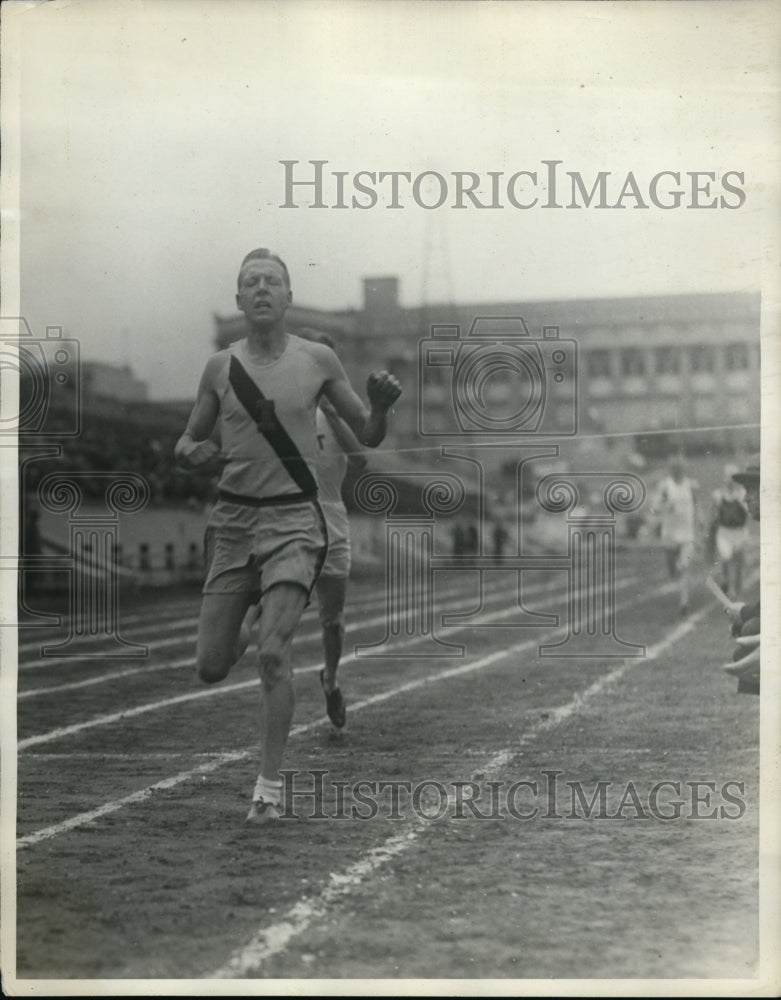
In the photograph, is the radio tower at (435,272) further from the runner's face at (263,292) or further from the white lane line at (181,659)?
the white lane line at (181,659)

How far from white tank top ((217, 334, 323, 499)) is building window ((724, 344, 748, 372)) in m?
1.46

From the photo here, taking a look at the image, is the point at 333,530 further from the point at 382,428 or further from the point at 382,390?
the point at 382,390

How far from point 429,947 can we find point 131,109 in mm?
2840

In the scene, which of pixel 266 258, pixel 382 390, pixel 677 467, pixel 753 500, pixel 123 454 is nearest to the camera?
pixel 382 390

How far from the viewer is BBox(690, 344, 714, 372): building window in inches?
196

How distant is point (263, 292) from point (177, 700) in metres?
1.79

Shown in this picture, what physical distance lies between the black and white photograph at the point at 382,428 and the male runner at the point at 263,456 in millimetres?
12

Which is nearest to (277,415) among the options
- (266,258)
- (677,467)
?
(266,258)

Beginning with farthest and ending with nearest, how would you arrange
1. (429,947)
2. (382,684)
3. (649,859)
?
(382,684) → (649,859) → (429,947)

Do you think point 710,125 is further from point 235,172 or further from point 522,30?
point 235,172

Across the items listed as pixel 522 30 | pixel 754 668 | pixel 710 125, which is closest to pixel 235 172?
pixel 522 30

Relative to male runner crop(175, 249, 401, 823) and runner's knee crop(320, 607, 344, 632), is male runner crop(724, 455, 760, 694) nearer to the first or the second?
male runner crop(175, 249, 401, 823)

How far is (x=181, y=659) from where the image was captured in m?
5.41

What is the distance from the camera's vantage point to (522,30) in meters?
4.62
